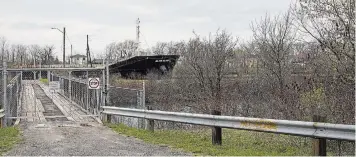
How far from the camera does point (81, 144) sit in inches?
409

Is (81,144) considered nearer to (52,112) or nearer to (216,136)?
(216,136)

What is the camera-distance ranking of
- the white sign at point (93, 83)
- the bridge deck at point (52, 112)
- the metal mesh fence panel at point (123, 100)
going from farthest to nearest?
the metal mesh fence panel at point (123, 100)
the bridge deck at point (52, 112)
the white sign at point (93, 83)

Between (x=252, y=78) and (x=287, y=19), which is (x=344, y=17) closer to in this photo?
(x=287, y=19)

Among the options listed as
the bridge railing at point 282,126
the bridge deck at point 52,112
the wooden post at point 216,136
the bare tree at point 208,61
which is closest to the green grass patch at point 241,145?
the wooden post at point 216,136

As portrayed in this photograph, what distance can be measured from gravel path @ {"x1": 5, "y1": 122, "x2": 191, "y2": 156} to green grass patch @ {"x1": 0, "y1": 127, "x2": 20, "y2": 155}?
0.18 meters

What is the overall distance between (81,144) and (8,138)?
254 cm

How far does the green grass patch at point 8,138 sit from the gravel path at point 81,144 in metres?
0.18

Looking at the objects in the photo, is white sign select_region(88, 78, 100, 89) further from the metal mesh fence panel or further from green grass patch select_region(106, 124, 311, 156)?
green grass patch select_region(106, 124, 311, 156)

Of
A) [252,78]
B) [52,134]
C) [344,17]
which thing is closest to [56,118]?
[52,134]

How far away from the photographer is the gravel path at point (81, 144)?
29.9 ft

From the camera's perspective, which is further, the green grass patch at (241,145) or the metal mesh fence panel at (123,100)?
the metal mesh fence panel at (123,100)

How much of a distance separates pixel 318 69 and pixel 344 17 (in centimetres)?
208

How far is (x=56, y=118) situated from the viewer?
1867cm

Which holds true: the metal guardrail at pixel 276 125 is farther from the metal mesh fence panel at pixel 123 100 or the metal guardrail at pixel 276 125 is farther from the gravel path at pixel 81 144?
the metal mesh fence panel at pixel 123 100
